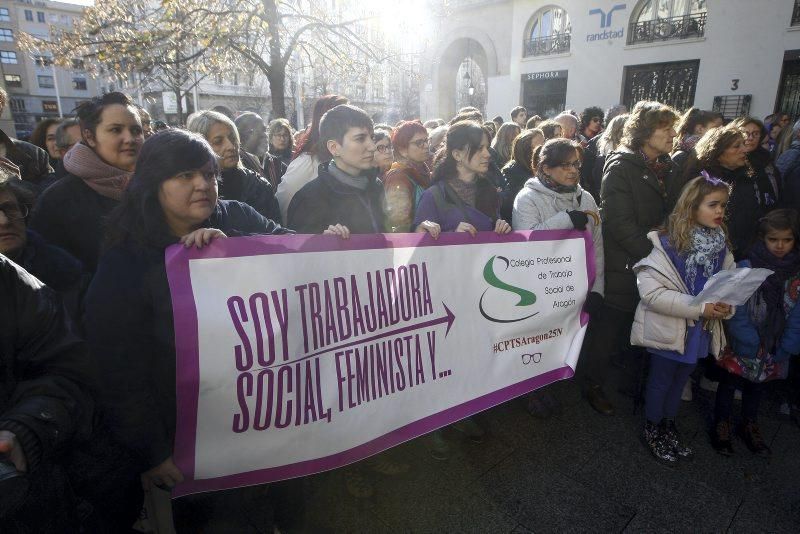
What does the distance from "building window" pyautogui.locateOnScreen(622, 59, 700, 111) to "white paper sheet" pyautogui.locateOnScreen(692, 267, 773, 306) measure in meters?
18.6

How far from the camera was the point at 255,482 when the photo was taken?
1931 millimetres

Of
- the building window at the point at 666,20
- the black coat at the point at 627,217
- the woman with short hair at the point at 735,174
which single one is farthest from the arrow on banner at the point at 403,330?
the building window at the point at 666,20

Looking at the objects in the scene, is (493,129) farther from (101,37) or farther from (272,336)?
(101,37)

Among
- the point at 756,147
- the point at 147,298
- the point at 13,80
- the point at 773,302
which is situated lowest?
the point at 773,302

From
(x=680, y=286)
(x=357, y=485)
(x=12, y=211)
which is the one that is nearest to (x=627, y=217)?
(x=680, y=286)

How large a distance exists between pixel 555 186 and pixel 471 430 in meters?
1.74

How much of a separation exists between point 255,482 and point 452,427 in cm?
151

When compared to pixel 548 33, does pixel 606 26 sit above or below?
below

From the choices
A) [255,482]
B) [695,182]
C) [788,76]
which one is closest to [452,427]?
[255,482]

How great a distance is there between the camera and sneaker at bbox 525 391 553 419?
332 centimetres

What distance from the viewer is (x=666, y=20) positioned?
713 inches

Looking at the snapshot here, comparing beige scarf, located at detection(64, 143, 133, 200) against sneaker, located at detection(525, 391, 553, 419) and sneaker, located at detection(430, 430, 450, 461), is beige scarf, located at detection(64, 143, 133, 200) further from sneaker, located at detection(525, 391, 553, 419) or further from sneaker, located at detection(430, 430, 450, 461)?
sneaker, located at detection(525, 391, 553, 419)

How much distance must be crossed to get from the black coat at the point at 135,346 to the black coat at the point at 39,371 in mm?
82

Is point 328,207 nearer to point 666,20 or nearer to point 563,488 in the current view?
point 563,488
